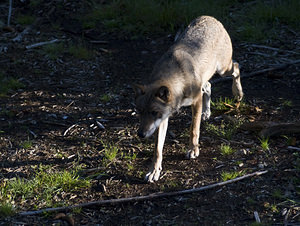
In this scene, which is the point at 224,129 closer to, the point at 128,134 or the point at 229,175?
the point at 229,175

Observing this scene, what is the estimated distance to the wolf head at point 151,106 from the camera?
17.0 feet

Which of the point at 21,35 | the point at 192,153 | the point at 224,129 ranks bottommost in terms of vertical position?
the point at 224,129

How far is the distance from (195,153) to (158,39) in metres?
4.15

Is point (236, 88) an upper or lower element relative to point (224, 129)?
upper

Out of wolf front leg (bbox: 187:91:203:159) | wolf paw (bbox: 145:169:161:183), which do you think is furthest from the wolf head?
wolf front leg (bbox: 187:91:203:159)

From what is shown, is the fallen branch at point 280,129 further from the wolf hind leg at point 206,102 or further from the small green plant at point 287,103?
the wolf hind leg at point 206,102

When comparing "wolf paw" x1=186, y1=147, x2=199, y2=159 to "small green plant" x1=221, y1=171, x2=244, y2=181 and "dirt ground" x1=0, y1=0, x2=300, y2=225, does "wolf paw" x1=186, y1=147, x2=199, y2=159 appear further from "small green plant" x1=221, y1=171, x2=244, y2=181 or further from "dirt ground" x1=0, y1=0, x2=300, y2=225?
"small green plant" x1=221, y1=171, x2=244, y2=181

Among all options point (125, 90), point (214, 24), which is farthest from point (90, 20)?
point (214, 24)

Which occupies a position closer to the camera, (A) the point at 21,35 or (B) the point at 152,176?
(B) the point at 152,176

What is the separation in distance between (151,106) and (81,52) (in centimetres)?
407

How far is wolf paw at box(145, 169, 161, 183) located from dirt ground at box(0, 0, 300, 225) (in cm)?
7

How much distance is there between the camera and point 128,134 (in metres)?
6.37

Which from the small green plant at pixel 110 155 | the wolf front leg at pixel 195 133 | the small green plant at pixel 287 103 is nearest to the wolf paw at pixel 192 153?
the wolf front leg at pixel 195 133

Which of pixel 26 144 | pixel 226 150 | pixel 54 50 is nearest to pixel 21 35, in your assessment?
pixel 54 50
